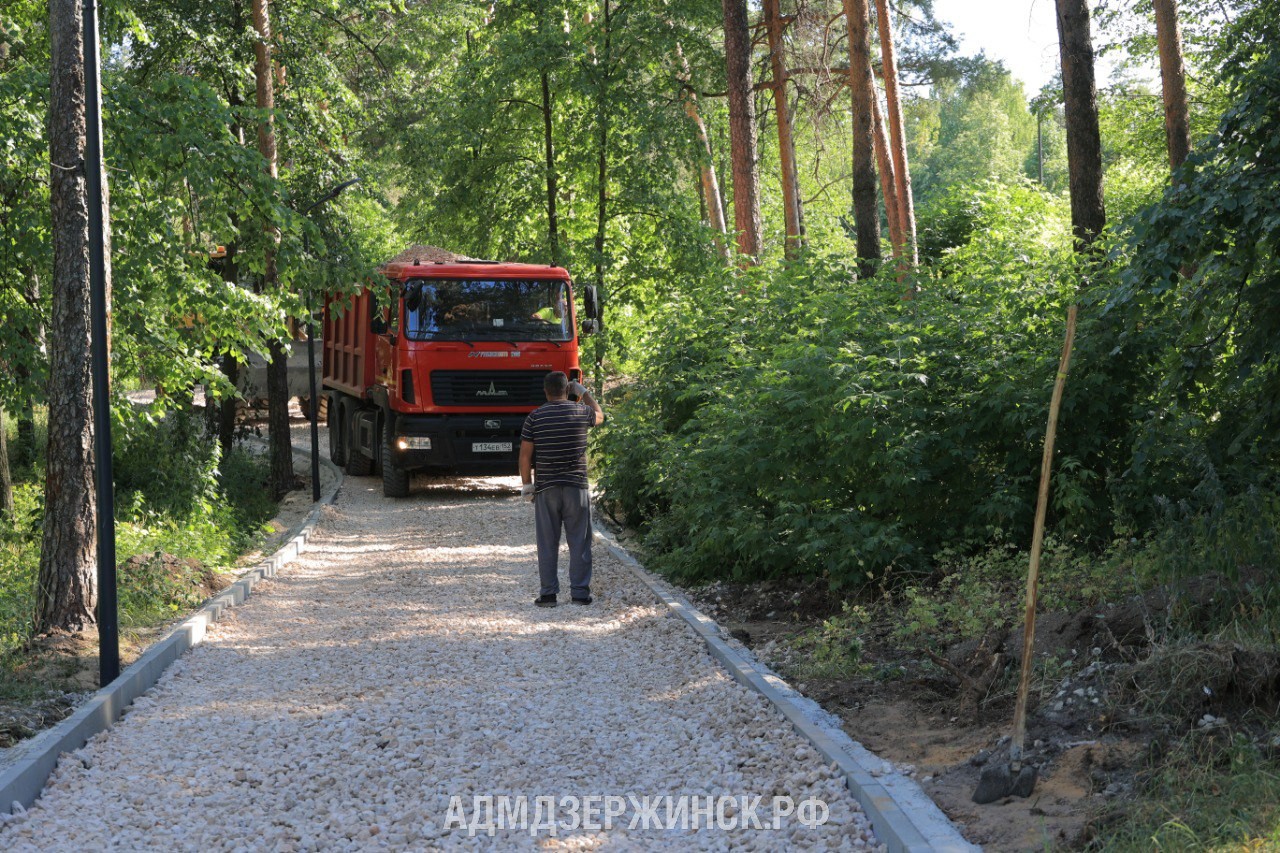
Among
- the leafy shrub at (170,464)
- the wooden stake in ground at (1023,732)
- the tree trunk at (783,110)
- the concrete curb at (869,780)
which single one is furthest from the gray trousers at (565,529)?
the tree trunk at (783,110)

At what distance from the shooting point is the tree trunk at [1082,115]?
11586mm

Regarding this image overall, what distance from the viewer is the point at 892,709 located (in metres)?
6.56

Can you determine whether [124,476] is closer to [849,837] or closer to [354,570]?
[354,570]

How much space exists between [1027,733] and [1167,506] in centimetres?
175

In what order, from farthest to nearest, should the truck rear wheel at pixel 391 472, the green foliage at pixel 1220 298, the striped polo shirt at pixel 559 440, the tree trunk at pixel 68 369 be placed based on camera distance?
1. the truck rear wheel at pixel 391 472
2. the striped polo shirt at pixel 559 440
3. the tree trunk at pixel 68 369
4. the green foliage at pixel 1220 298

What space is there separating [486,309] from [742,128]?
5341 millimetres

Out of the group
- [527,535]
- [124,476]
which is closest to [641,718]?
[527,535]

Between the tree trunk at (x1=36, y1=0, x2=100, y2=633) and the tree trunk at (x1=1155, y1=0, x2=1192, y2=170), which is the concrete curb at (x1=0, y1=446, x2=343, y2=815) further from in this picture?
the tree trunk at (x1=1155, y1=0, x2=1192, y2=170)

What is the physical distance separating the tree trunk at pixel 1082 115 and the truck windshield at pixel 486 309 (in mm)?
8600

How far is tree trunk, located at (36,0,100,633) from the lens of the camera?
8164mm

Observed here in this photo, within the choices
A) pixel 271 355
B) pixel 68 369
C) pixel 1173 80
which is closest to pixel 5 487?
pixel 271 355

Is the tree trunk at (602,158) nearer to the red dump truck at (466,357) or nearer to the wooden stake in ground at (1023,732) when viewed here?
the red dump truck at (466,357)

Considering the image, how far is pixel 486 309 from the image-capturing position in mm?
18359

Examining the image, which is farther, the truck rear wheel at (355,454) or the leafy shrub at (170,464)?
the truck rear wheel at (355,454)
